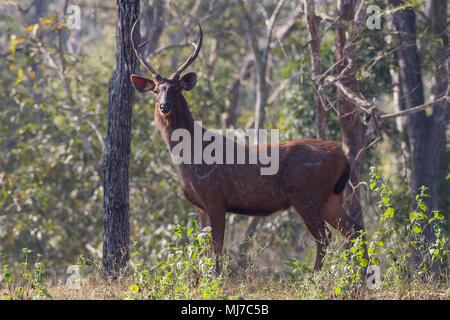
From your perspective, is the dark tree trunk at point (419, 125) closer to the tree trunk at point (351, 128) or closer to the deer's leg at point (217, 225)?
the tree trunk at point (351, 128)

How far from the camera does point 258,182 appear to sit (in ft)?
26.9

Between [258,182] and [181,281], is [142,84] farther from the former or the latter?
[181,281]

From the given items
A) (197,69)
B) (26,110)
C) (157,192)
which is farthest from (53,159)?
(197,69)

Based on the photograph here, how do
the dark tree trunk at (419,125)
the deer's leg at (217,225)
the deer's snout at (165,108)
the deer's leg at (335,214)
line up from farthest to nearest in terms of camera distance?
the dark tree trunk at (419,125) → the deer's leg at (335,214) → the deer's leg at (217,225) → the deer's snout at (165,108)

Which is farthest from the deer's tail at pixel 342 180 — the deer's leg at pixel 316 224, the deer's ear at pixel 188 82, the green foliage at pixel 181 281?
the green foliage at pixel 181 281

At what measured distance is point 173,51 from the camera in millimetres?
15719

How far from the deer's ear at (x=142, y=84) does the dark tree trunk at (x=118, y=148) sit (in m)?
0.15

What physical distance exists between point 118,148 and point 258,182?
5.72 feet

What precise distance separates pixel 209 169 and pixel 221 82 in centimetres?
650

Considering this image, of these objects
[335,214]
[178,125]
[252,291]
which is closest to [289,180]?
[335,214]

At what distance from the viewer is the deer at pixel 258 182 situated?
26.5 feet
